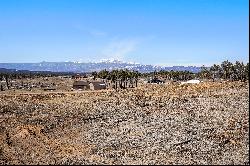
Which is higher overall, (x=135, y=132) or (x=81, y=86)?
(x=135, y=132)

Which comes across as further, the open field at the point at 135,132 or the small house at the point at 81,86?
the small house at the point at 81,86

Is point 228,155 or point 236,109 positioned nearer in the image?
point 228,155

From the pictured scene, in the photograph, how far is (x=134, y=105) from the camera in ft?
271

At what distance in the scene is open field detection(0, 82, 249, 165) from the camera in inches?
1762

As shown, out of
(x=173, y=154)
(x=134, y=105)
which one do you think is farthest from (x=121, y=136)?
(x=134, y=105)

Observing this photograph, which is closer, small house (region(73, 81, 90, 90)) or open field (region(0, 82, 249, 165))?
open field (region(0, 82, 249, 165))

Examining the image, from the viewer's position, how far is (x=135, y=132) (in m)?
56.8

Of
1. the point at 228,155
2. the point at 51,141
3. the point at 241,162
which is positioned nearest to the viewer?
the point at 241,162

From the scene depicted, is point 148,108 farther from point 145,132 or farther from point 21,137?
point 21,137

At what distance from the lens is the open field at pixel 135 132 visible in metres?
44.8

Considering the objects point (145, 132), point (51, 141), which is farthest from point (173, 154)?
point (51, 141)

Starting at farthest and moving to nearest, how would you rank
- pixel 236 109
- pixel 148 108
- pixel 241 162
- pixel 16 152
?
pixel 148 108 < pixel 236 109 < pixel 16 152 < pixel 241 162

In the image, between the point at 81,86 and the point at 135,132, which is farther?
the point at 81,86

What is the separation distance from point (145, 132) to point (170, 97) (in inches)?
1188
